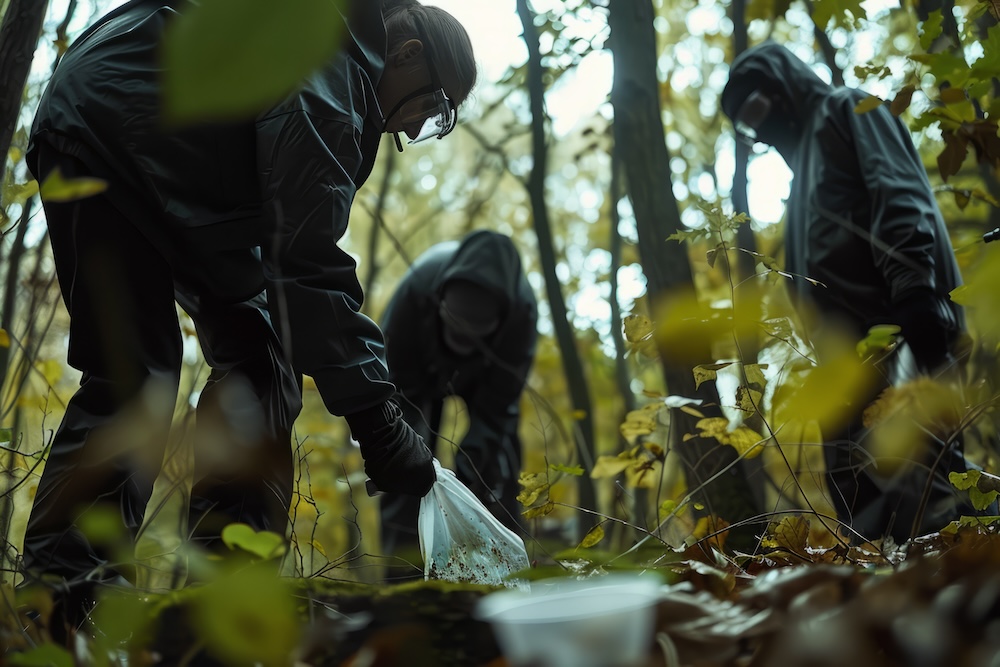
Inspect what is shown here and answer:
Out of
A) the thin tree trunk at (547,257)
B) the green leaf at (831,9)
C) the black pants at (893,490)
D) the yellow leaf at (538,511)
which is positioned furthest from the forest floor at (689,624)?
the thin tree trunk at (547,257)

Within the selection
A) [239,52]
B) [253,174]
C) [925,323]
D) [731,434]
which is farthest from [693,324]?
[925,323]

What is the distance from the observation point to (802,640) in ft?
2.31

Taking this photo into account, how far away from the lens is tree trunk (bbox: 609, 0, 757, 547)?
268 cm

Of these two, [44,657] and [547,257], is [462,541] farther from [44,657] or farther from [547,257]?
[547,257]

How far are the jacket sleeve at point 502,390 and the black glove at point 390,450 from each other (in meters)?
2.53

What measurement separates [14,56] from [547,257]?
9.47 ft

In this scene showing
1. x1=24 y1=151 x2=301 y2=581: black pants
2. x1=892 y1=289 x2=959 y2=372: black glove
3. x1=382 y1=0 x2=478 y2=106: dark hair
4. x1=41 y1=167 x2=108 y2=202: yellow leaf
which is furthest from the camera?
x1=892 y1=289 x2=959 y2=372: black glove

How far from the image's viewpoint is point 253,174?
6.01ft

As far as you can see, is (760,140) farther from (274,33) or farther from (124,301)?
(274,33)

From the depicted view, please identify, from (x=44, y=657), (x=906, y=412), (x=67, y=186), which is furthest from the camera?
(x=906, y=412)

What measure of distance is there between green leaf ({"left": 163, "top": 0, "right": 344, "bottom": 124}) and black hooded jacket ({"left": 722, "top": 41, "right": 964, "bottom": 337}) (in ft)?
9.59

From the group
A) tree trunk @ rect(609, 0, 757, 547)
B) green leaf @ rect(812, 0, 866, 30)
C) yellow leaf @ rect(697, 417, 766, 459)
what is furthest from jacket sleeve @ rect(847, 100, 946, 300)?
green leaf @ rect(812, 0, 866, 30)

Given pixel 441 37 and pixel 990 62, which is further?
pixel 441 37

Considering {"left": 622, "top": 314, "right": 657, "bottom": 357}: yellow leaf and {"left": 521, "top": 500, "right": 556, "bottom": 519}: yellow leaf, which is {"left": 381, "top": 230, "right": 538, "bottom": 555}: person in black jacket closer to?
{"left": 521, "top": 500, "right": 556, "bottom": 519}: yellow leaf
